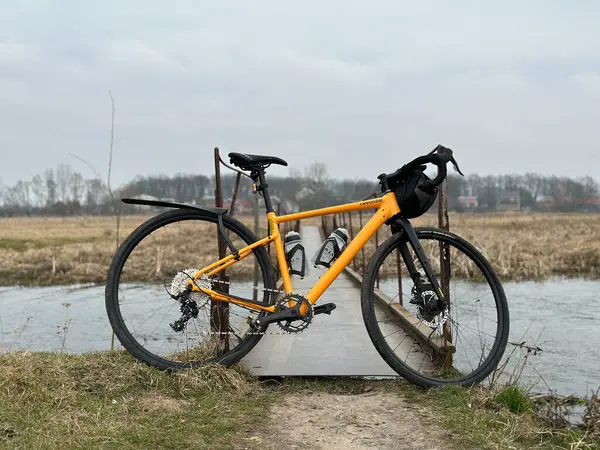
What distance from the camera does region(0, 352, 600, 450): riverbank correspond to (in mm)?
2619

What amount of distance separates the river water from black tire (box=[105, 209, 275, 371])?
1.25 meters

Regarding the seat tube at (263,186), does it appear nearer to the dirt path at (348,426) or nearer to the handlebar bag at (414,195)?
the handlebar bag at (414,195)

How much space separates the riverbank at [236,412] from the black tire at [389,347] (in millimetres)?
94

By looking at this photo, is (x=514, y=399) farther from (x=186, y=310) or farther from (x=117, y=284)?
(x=117, y=284)

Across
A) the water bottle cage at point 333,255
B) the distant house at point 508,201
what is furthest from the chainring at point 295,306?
the distant house at point 508,201

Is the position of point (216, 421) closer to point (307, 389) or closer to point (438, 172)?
point (307, 389)

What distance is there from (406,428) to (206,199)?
3229mm

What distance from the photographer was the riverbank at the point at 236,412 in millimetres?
2619

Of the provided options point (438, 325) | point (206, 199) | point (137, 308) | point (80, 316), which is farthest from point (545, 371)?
point (80, 316)

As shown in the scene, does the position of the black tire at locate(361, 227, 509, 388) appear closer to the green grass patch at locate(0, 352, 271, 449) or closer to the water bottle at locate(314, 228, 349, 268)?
the water bottle at locate(314, 228, 349, 268)

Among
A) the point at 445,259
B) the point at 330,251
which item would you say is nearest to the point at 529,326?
the point at 445,259

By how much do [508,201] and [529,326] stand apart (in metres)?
63.6

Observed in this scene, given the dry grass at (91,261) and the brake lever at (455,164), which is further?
the dry grass at (91,261)

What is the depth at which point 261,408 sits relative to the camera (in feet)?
10.2
